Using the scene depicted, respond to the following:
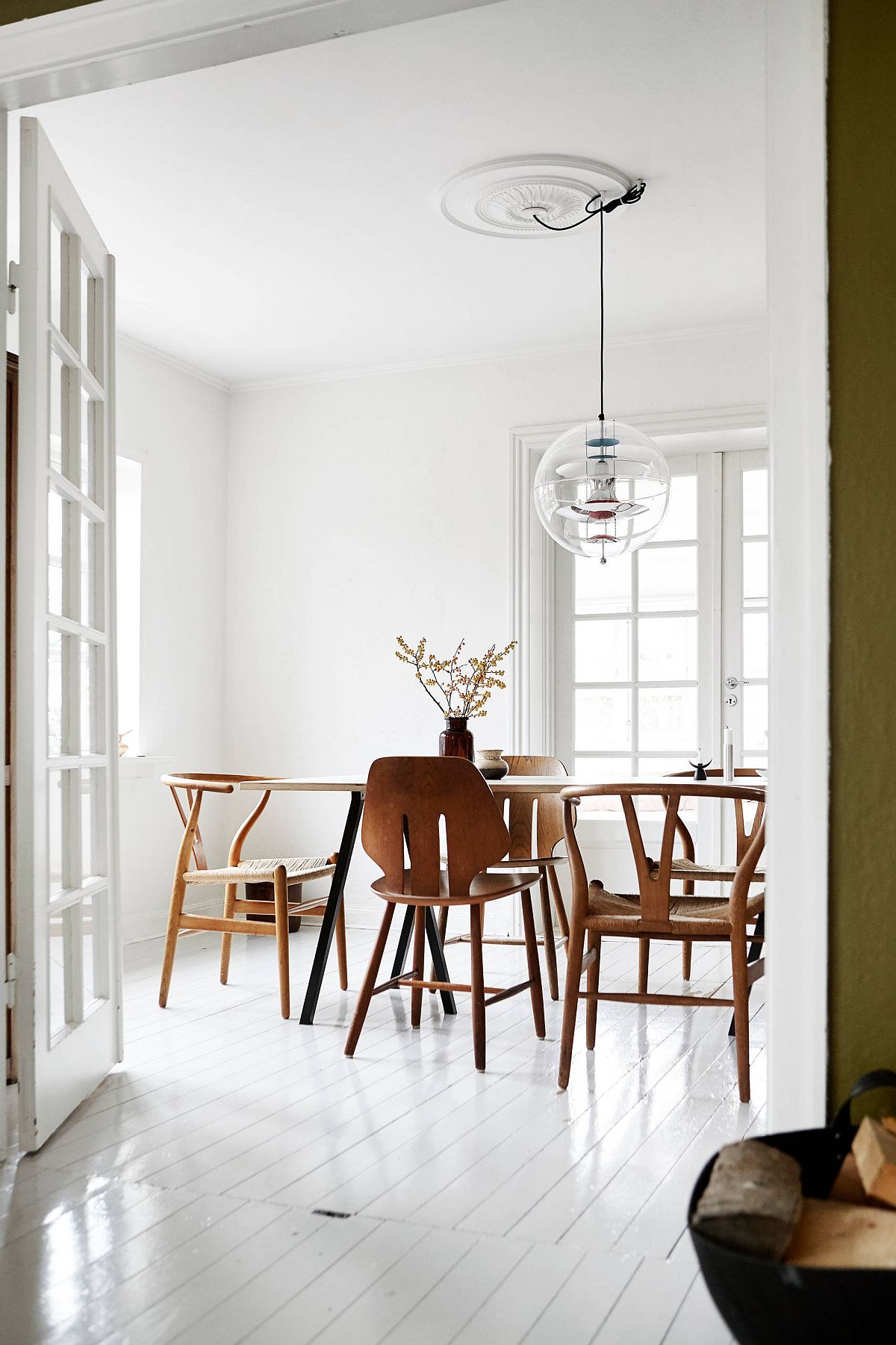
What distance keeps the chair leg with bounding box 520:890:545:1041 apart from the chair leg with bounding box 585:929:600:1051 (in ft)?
0.60

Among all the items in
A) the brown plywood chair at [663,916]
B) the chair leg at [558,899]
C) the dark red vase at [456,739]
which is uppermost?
the dark red vase at [456,739]

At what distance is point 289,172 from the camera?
12.6 ft

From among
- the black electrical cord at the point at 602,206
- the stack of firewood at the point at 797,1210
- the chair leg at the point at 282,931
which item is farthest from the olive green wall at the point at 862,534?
the chair leg at the point at 282,931

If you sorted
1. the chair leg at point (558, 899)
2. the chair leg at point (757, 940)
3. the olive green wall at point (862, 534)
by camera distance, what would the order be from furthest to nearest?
the chair leg at point (558, 899) < the chair leg at point (757, 940) < the olive green wall at point (862, 534)

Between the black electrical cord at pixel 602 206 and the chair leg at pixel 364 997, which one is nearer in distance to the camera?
the chair leg at pixel 364 997

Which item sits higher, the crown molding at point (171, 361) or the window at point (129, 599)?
the crown molding at point (171, 361)

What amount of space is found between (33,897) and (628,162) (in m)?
2.90

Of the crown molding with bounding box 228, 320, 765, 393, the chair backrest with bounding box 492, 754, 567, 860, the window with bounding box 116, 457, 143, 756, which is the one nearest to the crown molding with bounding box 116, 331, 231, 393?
the crown molding with bounding box 228, 320, 765, 393

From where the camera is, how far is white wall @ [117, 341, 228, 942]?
17.8ft

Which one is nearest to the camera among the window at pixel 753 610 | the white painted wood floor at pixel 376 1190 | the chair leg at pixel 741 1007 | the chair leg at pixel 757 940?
the white painted wood floor at pixel 376 1190

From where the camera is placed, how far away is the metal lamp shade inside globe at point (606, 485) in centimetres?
397

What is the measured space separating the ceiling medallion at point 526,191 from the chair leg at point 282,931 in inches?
94.3

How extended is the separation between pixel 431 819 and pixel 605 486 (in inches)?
55.2

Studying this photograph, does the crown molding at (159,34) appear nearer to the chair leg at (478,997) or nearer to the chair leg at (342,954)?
the chair leg at (478,997)
